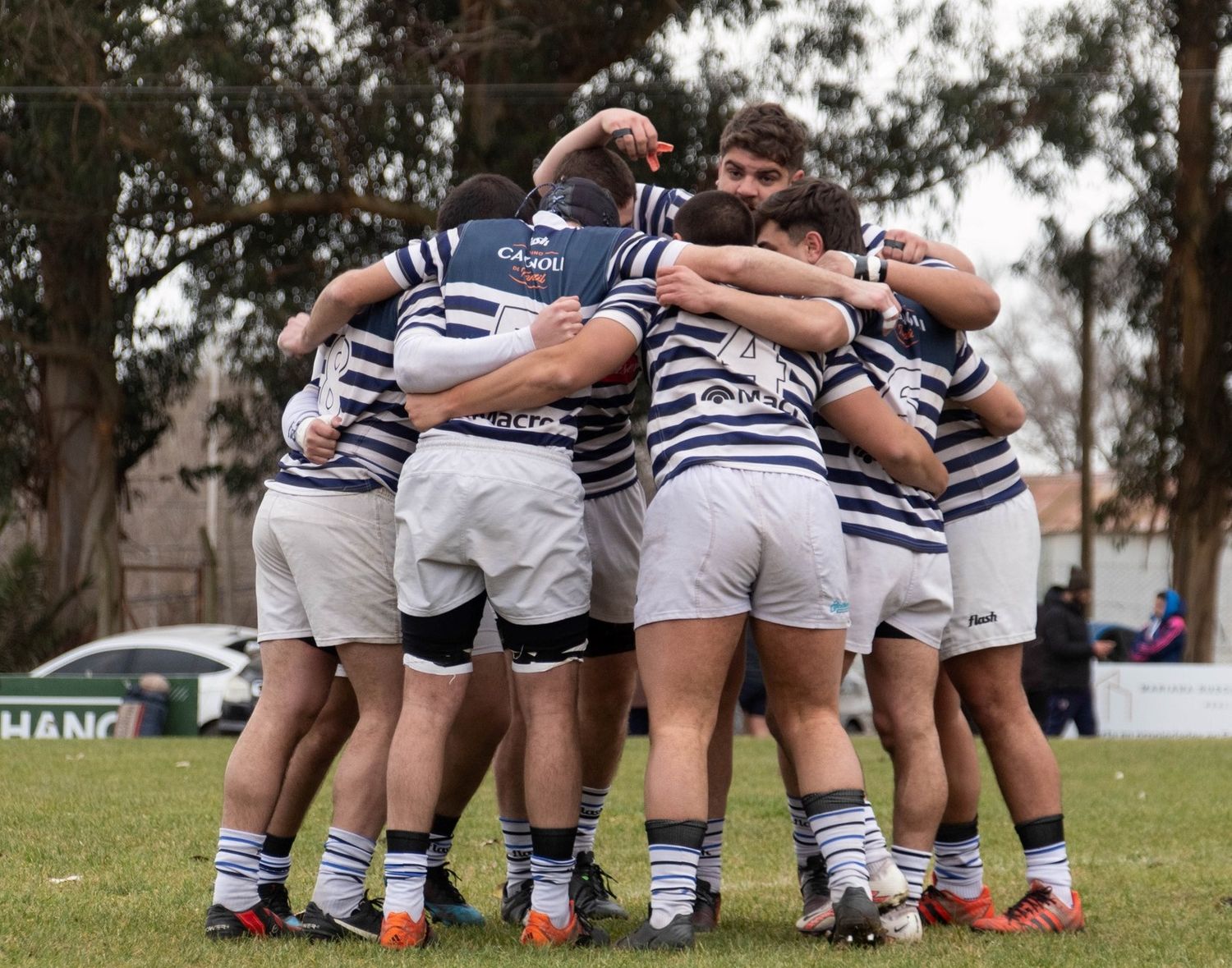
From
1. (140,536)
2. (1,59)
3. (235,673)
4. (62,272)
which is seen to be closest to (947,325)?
(235,673)

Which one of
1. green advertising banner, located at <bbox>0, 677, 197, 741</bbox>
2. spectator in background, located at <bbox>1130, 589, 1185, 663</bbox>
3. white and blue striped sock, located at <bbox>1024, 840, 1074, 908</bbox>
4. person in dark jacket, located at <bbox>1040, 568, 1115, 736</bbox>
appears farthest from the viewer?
spectator in background, located at <bbox>1130, 589, 1185, 663</bbox>

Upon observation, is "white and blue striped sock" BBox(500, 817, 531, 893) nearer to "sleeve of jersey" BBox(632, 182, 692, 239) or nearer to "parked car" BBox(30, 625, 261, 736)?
"sleeve of jersey" BBox(632, 182, 692, 239)

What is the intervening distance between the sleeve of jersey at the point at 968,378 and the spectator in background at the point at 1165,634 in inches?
654

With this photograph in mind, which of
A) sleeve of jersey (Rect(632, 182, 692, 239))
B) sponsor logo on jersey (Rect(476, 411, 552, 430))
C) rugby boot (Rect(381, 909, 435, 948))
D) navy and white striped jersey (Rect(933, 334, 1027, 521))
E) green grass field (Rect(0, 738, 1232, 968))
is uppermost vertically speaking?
sleeve of jersey (Rect(632, 182, 692, 239))

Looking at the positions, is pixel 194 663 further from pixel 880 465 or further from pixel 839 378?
pixel 839 378

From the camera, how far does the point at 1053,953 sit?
428 centimetres

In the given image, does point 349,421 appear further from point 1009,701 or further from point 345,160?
point 345,160

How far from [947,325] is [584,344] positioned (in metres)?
1.21

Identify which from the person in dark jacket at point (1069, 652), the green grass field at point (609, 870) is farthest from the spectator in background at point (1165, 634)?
the green grass field at point (609, 870)

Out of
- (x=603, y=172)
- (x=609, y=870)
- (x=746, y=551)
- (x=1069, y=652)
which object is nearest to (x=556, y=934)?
(x=746, y=551)

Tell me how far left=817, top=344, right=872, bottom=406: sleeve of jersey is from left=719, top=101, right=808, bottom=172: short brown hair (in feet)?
3.44

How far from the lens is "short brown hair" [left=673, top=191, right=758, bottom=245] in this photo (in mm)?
4613

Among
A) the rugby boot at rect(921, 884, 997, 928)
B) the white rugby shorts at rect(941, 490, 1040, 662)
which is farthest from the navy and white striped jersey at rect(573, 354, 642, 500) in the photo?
the rugby boot at rect(921, 884, 997, 928)

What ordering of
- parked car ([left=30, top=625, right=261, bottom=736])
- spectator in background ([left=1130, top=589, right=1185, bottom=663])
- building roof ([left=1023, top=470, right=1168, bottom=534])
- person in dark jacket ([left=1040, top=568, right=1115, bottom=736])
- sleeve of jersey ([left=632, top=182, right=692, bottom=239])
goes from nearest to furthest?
sleeve of jersey ([left=632, top=182, right=692, bottom=239]), person in dark jacket ([left=1040, top=568, right=1115, bottom=736]), parked car ([left=30, top=625, right=261, bottom=736]), spectator in background ([left=1130, top=589, right=1185, bottom=663]), building roof ([left=1023, top=470, right=1168, bottom=534])
